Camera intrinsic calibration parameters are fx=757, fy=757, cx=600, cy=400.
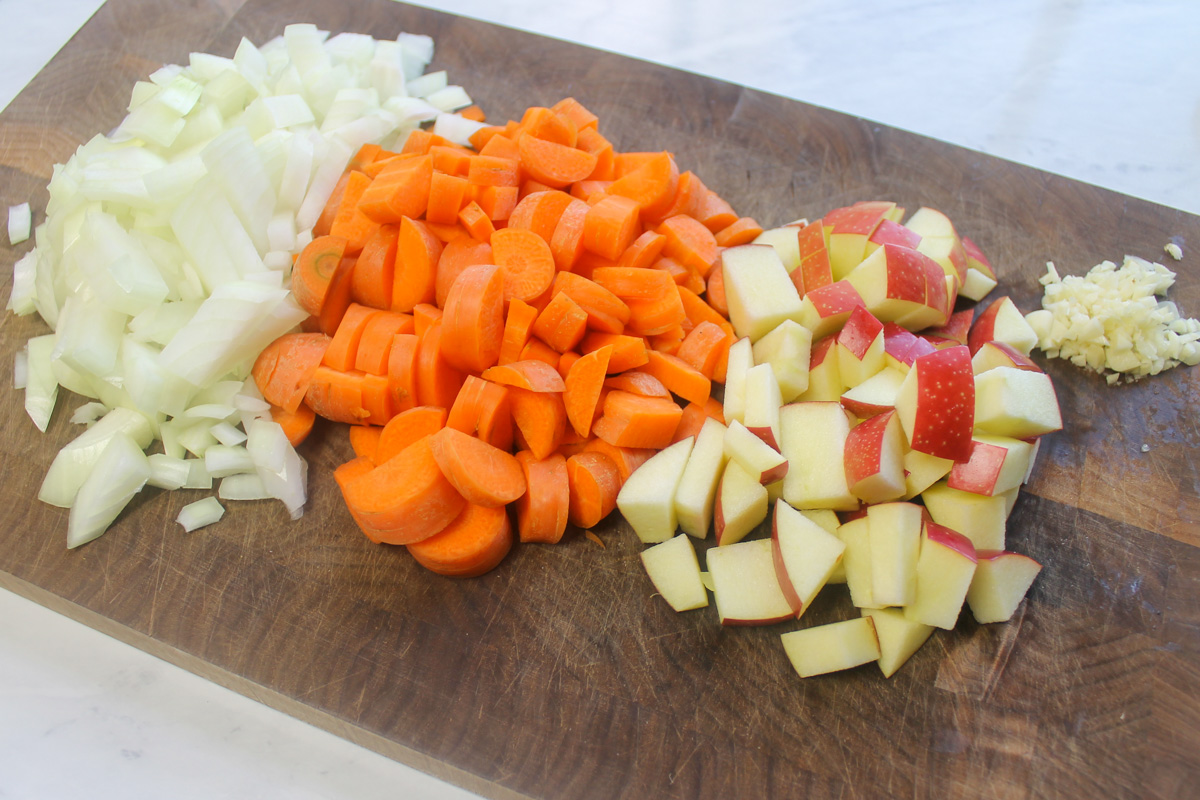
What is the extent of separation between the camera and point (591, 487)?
213 cm

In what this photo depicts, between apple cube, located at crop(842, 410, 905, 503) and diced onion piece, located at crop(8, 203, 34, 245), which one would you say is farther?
diced onion piece, located at crop(8, 203, 34, 245)

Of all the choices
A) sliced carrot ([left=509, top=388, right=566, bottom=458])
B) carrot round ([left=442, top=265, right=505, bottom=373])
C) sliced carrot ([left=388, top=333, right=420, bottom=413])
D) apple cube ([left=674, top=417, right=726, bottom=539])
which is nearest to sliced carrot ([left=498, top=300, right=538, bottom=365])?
carrot round ([left=442, top=265, right=505, bottom=373])

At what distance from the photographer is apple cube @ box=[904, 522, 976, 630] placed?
74.2 inches

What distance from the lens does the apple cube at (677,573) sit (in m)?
2.06

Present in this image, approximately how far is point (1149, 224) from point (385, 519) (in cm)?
272

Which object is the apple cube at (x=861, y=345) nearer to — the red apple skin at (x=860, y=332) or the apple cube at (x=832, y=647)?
the red apple skin at (x=860, y=332)

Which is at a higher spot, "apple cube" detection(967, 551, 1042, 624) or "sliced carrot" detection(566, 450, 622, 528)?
"sliced carrot" detection(566, 450, 622, 528)

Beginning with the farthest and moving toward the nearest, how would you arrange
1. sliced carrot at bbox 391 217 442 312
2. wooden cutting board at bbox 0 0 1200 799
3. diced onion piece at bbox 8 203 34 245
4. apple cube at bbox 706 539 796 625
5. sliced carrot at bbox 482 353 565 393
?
diced onion piece at bbox 8 203 34 245 → sliced carrot at bbox 391 217 442 312 → sliced carrot at bbox 482 353 565 393 → apple cube at bbox 706 539 796 625 → wooden cutting board at bbox 0 0 1200 799

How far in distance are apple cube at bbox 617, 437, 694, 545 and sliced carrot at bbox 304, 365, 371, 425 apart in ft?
2.73

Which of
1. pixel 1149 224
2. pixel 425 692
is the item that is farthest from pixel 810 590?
pixel 1149 224

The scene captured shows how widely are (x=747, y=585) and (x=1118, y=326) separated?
1.45 metres

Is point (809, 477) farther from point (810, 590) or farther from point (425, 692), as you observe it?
point (425, 692)

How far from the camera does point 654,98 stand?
3.07 meters

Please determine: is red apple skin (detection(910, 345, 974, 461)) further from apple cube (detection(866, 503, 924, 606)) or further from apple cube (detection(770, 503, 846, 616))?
apple cube (detection(770, 503, 846, 616))
